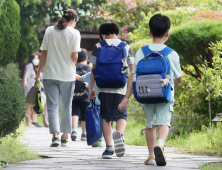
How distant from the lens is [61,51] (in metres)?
6.34

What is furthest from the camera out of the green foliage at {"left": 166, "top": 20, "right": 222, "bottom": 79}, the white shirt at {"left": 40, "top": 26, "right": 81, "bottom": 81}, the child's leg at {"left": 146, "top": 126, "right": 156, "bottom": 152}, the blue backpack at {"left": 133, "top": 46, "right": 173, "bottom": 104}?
the green foliage at {"left": 166, "top": 20, "right": 222, "bottom": 79}

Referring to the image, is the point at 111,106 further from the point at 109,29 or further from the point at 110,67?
the point at 109,29

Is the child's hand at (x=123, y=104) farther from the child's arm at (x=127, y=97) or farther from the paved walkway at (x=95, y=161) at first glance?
the paved walkway at (x=95, y=161)

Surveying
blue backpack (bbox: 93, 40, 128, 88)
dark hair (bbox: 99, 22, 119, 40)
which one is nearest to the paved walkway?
blue backpack (bbox: 93, 40, 128, 88)

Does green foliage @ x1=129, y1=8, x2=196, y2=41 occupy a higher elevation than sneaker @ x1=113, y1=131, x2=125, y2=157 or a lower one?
higher

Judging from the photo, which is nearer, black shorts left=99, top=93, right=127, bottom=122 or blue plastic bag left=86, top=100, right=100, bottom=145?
black shorts left=99, top=93, right=127, bottom=122

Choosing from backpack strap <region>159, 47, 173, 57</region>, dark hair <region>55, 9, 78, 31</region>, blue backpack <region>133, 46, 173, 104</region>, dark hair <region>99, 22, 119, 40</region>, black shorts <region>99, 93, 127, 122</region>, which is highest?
dark hair <region>55, 9, 78, 31</region>

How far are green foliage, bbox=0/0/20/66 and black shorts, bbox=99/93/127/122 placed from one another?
2102 mm

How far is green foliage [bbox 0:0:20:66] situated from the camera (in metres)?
6.52

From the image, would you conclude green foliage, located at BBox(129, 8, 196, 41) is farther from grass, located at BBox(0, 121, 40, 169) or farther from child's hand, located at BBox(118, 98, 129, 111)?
grass, located at BBox(0, 121, 40, 169)

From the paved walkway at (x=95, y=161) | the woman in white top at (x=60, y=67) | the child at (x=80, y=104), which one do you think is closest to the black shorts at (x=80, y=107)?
the child at (x=80, y=104)

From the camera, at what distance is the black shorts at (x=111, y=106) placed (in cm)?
519

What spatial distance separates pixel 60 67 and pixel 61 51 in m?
0.24

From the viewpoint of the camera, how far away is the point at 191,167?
14.2 ft
